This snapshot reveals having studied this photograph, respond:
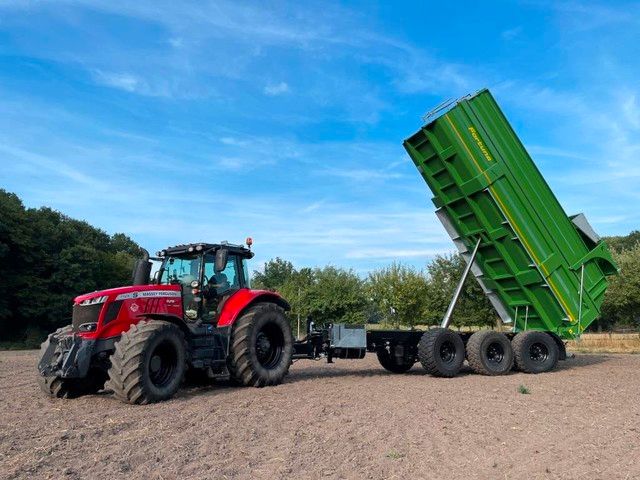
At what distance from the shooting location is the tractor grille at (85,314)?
7.99 metres

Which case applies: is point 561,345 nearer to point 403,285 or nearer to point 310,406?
point 310,406

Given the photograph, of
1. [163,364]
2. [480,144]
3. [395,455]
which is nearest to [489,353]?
[480,144]

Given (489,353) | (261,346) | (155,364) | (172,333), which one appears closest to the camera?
(155,364)

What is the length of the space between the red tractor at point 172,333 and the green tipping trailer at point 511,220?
459cm

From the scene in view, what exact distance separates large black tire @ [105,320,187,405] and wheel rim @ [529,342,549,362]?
26.3ft

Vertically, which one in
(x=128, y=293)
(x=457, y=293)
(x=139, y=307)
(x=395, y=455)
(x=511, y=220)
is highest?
(x=511, y=220)

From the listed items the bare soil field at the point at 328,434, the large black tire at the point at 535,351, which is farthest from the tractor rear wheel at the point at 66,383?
the large black tire at the point at 535,351

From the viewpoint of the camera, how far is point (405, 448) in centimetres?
540

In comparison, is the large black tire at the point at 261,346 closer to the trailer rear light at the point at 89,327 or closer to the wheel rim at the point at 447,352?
the trailer rear light at the point at 89,327

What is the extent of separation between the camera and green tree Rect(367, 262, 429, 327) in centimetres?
2545

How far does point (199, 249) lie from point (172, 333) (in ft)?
6.58

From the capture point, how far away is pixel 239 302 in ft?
32.2

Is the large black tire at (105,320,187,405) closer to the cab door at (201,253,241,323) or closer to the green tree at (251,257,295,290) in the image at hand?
the cab door at (201,253,241,323)

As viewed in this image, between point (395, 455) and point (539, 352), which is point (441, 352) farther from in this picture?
point (395, 455)
